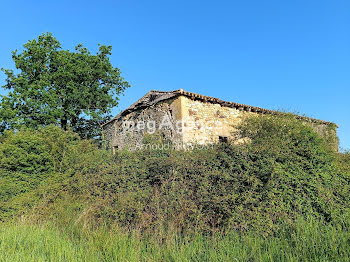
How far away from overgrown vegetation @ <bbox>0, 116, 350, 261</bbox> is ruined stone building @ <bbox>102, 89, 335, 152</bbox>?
13.3 feet

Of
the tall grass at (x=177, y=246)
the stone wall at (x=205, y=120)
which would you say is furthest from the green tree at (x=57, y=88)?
the tall grass at (x=177, y=246)

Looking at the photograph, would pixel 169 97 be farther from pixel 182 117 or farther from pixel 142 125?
pixel 142 125

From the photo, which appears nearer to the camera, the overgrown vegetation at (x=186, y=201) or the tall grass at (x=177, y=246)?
the tall grass at (x=177, y=246)

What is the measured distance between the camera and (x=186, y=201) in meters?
4.78

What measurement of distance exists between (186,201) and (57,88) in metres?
16.8

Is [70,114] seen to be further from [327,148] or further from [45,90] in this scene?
[327,148]

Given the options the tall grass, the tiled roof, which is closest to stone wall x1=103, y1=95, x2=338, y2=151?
the tiled roof

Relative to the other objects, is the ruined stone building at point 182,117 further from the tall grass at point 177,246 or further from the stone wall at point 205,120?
the tall grass at point 177,246

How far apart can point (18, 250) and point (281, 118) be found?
8131 millimetres

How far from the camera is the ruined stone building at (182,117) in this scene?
11242 millimetres

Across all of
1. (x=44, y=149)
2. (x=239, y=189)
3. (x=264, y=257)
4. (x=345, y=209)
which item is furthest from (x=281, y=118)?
(x=44, y=149)

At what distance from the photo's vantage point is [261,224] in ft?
14.6

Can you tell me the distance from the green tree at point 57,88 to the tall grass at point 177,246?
13039mm

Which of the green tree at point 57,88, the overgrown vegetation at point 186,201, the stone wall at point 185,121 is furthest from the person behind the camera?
the green tree at point 57,88
